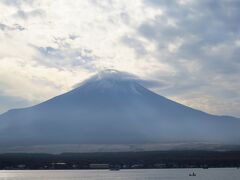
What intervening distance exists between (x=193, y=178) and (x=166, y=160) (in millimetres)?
31284

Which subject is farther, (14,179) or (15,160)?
(15,160)

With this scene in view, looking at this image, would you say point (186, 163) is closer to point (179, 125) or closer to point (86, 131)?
point (86, 131)

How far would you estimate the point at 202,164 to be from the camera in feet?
286

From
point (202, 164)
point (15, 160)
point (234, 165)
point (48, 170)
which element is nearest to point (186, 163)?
point (202, 164)

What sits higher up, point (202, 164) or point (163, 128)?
point (163, 128)

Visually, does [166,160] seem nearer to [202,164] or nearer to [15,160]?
[202,164]

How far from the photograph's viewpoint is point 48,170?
8369cm

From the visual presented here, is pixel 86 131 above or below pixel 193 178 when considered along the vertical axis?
above

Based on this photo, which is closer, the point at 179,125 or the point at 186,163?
the point at 186,163

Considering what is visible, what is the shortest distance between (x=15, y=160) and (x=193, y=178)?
41133mm

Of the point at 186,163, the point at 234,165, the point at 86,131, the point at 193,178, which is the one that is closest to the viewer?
the point at 193,178

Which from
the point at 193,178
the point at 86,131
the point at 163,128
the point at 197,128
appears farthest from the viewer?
the point at 197,128

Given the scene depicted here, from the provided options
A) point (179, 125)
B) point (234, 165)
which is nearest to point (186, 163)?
point (234, 165)

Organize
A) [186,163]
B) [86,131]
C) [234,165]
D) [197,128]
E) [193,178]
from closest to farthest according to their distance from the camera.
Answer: [193,178] < [234,165] < [186,163] < [86,131] < [197,128]
